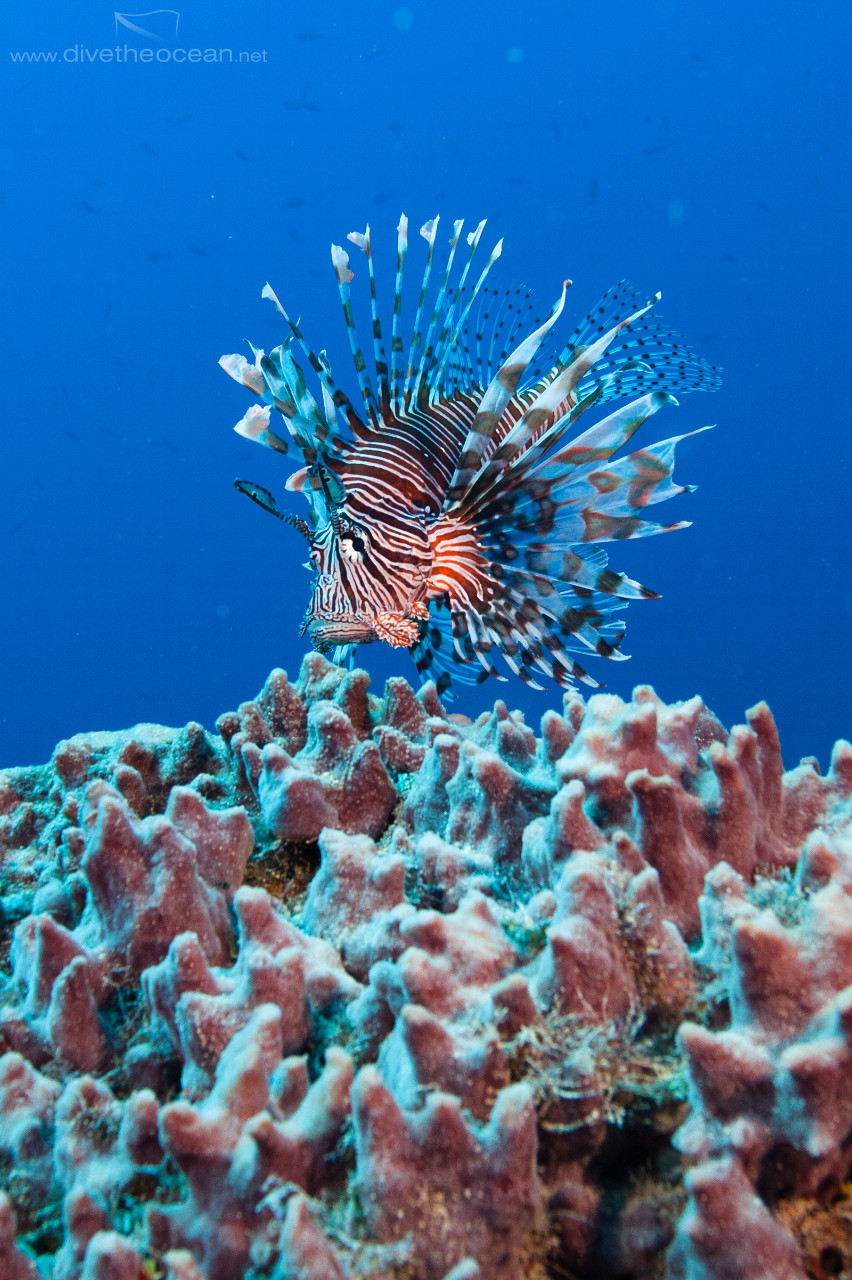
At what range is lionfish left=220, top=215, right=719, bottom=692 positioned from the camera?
280 centimetres

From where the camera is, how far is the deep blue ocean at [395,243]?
4216 centimetres

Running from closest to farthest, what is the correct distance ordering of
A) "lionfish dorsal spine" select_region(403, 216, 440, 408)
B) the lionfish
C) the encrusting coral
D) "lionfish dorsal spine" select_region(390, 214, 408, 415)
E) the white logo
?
the encrusting coral < the lionfish < "lionfish dorsal spine" select_region(390, 214, 408, 415) < "lionfish dorsal spine" select_region(403, 216, 440, 408) < the white logo

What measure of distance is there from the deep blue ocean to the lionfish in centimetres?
3892

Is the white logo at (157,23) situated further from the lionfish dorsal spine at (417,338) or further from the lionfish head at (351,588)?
the lionfish head at (351,588)

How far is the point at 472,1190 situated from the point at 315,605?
2106mm

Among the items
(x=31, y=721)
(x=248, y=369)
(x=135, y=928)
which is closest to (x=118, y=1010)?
(x=135, y=928)

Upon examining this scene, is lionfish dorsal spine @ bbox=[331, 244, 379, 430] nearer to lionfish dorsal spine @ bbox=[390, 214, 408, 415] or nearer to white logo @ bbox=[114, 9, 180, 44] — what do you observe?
lionfish dorsal spine @ bbox=[390, 214, 408, 415]

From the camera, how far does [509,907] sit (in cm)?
155

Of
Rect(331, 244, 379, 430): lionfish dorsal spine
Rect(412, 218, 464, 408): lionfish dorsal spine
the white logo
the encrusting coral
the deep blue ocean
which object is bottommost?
the encrusting coral

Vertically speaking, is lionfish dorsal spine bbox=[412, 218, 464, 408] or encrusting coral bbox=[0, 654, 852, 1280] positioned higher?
lionfish dorsal spine bbox=[412, 218, 464, 408]

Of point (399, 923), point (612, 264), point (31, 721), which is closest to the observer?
point (399, 923)

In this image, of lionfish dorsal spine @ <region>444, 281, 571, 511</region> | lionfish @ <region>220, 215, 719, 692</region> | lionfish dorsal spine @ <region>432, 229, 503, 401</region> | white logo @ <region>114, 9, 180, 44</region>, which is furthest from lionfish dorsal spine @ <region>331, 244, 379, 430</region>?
white logo @ <region>114, 9, 180, 44</region>

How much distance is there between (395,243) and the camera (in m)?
41.0

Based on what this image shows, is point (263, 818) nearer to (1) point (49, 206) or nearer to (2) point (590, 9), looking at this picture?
Answer: (1) point (49, 206)
